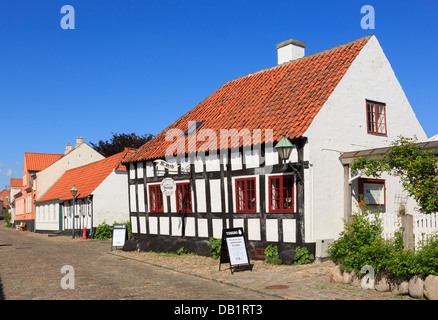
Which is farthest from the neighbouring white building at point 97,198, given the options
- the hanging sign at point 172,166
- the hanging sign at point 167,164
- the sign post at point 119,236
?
the hanging sign at point 167,164

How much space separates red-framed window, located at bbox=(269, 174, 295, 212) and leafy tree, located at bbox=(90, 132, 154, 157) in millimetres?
31209

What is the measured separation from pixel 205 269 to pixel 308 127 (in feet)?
16.7

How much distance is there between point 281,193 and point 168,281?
4.50 meters

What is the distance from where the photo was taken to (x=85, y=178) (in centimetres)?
3400

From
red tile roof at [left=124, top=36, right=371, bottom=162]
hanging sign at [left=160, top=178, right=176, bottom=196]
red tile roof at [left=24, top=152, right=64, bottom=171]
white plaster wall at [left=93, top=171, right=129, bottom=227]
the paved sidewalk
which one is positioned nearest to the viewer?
the paved sidewalk

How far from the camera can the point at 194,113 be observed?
2092 cm

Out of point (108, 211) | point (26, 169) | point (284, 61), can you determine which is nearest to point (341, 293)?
point (284, 61)

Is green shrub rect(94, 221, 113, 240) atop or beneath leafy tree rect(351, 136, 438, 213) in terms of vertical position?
beneath

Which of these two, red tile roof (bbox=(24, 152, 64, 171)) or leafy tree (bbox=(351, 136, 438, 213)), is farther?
red tile roof (bbox=(24, 152, 64, 171))

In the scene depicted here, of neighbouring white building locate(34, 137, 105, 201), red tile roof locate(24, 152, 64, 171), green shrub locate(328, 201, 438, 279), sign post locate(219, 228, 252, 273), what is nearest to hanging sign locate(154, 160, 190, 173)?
sign post locate(219, 228, 252, 273)

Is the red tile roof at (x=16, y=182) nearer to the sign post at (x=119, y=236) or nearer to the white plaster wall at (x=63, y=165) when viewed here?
the white plaster wall at (x=63, y=165)

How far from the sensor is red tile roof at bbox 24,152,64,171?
4961 cm

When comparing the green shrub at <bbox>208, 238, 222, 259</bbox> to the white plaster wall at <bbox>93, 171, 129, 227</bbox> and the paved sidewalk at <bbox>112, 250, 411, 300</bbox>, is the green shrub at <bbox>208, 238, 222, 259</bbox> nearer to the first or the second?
the paved sidewalk at <bbox>112, 250, 411, 300</bbox>

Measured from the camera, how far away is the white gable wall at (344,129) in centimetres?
1389
